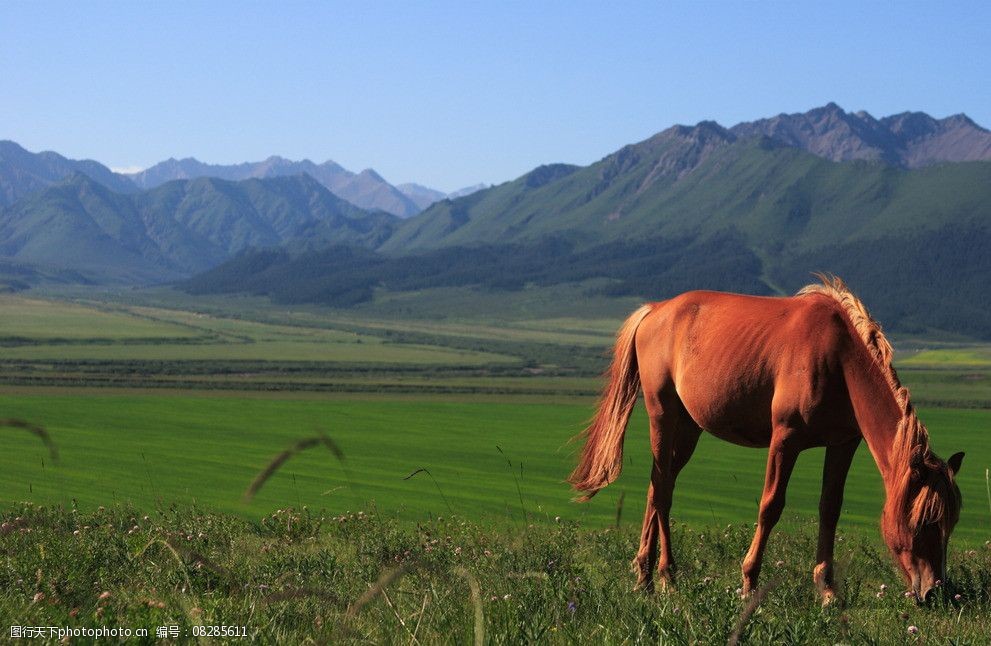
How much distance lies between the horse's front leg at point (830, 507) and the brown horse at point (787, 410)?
1 cm

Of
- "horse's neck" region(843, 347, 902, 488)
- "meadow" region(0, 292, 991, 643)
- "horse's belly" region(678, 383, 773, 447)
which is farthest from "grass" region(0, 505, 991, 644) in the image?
"horse's belly" region(678, 383, 773, 447)

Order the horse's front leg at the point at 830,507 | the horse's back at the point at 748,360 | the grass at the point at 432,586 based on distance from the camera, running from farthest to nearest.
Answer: the horse's back at the point at 748,360
the horse's front leg at the point at 830,507
the grass at the point at 432,586

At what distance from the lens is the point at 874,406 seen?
9023mm

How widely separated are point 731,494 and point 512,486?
5087 millimetres

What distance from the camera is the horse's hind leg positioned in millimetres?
10102

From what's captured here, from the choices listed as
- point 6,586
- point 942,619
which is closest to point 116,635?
point 6,586

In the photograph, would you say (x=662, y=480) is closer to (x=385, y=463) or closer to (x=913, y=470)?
(x=913, y=470)

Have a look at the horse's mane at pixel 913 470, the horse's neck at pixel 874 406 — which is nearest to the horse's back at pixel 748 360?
the horse's neck at pixel 874 406

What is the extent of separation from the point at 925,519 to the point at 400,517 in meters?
10.8

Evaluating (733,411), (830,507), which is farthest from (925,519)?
(733,411)

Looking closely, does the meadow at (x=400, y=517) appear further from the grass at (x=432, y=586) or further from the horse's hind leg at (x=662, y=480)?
the horse's hind leg at (x=662, y=480)

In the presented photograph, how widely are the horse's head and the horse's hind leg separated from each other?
194 cm

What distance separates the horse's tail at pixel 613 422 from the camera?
1134 centimetres

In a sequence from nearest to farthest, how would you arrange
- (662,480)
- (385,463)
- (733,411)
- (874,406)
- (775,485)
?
(874,406) < (775,485) < (733,411) < (662,480) < (385,463)
